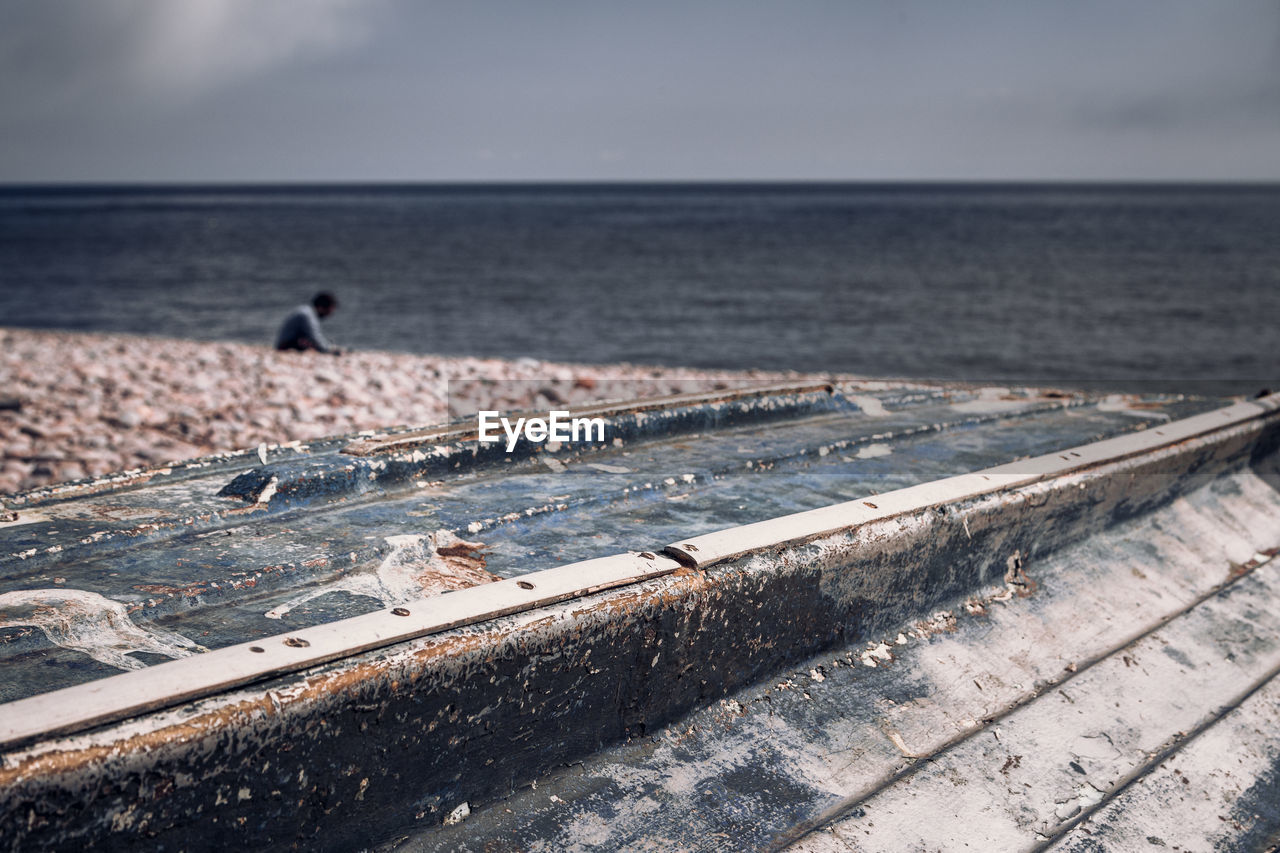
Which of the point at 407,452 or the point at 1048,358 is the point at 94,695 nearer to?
the point at 407,452

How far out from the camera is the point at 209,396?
25.3ft

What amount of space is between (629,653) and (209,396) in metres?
7.23

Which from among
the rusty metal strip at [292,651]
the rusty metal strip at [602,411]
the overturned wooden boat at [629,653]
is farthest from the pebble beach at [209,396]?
the rusty metal strip at [292,651]

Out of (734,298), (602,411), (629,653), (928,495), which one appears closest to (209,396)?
(602,411)

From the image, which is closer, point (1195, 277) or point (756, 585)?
point (756, 585)

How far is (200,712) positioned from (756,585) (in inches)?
38.2

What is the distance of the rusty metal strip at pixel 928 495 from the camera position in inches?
67.5

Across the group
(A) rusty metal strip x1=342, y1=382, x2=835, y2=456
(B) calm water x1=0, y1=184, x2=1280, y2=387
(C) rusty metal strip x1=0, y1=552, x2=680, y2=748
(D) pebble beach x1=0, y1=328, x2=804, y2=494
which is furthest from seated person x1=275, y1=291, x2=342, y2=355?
(C) rusty metal strip x1=0, y1=552, x2=680, y2=748

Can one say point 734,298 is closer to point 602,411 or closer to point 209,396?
point 209,396

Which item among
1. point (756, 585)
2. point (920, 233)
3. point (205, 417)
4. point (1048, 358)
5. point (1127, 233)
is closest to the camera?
point (756, 585)

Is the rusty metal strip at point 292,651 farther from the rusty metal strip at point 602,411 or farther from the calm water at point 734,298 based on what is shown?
the calm water at point 734,298

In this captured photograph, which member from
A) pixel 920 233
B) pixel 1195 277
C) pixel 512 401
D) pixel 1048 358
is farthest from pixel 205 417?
pixel 920 233

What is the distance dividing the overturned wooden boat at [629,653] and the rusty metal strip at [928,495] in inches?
0.4

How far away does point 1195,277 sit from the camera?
88.1ft
